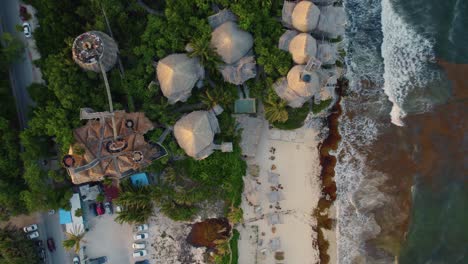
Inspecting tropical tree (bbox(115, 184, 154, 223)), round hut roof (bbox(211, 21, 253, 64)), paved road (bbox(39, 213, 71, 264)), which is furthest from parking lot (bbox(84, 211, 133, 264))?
round hut roof (bbox(211, 21, 253, 64))

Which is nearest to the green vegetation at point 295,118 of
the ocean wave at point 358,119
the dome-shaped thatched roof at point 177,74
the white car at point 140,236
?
the ocean wave at point 358,119

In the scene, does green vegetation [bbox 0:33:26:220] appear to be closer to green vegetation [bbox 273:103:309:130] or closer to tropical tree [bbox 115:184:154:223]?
tropical tree [bbox 115:184:154:223]

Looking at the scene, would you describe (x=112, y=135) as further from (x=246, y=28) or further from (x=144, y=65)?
(x=246, y=28)

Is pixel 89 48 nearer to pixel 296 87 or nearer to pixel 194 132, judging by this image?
pixel 194 132

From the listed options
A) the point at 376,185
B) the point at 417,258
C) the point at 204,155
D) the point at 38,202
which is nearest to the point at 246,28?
the point at 204,155

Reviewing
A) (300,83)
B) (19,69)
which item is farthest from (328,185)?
(19,69)
